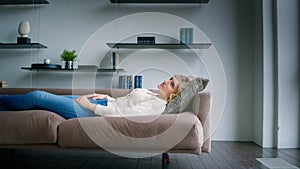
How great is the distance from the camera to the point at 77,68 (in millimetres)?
3398

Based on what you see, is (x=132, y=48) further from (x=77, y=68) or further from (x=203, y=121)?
(x=203, y=121)

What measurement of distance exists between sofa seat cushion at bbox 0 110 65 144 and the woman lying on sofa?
194 millimetres

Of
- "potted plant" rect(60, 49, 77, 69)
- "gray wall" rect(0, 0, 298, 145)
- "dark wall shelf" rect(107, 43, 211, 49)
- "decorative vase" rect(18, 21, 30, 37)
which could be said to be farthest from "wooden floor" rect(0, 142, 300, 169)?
"decorative vase" rect(18, 21, 30, 37)

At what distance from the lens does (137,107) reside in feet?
5.76

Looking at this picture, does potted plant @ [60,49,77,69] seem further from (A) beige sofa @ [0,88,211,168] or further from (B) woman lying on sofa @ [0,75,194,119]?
(A) beige sofa @ [0,88,211,168]

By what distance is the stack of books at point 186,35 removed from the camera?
3287 millimetres

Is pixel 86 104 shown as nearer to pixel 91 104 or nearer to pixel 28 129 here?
pixel 91 104

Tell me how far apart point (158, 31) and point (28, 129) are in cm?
227

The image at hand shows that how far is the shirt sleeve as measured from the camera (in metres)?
1.72

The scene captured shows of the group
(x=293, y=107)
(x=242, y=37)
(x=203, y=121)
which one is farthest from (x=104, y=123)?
(x=242, y=37)

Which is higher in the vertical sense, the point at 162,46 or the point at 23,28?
the point at 23,28

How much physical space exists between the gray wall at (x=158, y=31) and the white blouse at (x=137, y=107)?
1.54 m

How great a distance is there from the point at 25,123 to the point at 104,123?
0.46 m

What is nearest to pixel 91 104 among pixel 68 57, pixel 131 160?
pixel 131 160
